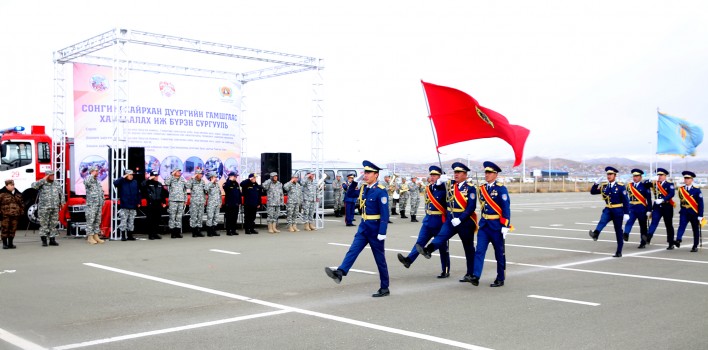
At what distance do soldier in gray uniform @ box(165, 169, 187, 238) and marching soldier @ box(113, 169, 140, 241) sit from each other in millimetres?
990

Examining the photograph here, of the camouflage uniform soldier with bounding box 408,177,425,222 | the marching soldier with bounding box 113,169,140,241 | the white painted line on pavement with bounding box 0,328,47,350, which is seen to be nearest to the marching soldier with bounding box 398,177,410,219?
the camouflage uniform soldier with bounding box 408,177,425,222

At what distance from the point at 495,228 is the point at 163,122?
44.2 feet

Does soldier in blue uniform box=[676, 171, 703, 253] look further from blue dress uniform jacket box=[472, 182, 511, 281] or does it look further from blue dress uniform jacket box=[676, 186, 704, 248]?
blue dress uniform jacket box=[472, 182, 511, 281]

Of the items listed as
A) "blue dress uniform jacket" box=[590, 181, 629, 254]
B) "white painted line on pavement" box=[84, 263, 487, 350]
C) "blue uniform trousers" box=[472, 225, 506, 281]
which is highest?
"blue dress uniform jacket" box=[590, 181, 629, 254]

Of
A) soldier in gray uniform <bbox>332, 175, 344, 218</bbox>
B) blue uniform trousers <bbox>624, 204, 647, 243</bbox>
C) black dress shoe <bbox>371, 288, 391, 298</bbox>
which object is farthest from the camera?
soldier in gray uniform <bbox>332, 175, 344, 218</bbox>

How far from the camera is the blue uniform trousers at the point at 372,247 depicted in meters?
8.73

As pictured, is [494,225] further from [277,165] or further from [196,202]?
[277,165]

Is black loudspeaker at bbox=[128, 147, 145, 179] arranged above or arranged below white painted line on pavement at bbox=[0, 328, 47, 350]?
above

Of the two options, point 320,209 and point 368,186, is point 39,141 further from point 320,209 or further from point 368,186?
point 368,186

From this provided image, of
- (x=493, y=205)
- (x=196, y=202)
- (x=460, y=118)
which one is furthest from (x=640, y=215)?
(x=196, y=202)

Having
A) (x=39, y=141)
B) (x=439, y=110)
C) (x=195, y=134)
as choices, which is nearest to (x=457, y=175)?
(x=439, y=110)

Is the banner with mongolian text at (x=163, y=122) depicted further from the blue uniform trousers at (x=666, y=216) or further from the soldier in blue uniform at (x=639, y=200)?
the blue uniform trousers at (x=666, y=216)

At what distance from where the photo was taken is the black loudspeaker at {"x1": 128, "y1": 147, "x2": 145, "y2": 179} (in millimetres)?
16766

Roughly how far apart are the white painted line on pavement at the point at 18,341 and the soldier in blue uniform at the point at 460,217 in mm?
5424
